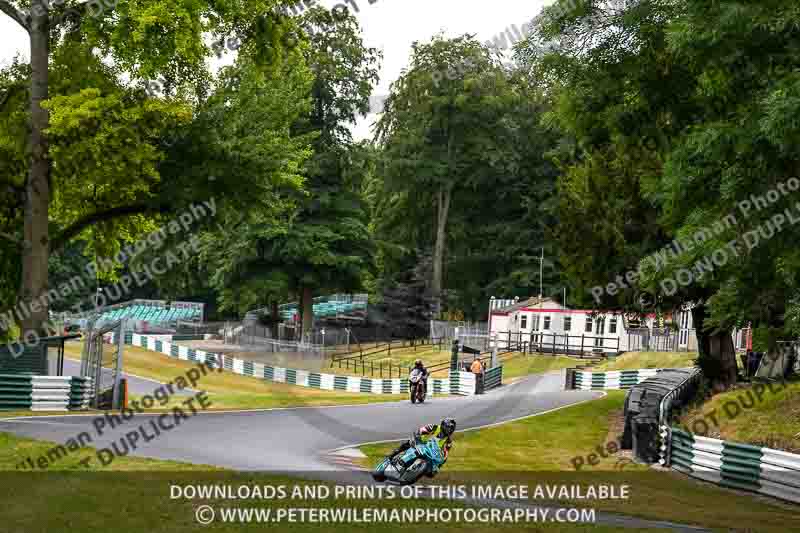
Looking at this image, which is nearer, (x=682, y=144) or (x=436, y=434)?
(x=436, y=434)

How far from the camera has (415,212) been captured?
7500 cm

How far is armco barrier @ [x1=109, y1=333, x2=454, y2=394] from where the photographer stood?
142ft

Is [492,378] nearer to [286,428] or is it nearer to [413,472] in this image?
[286,428]

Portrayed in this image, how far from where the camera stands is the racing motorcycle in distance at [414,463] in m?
13.7

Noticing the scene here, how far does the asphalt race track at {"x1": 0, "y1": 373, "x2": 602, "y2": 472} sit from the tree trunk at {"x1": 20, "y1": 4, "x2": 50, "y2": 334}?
12.9 feet

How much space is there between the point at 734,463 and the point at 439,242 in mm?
54142

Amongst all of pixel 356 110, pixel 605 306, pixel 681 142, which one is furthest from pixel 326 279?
pixel 681 142

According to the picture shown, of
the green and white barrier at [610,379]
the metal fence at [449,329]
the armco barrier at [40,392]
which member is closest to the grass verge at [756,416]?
the green and white barrier at [610,379]

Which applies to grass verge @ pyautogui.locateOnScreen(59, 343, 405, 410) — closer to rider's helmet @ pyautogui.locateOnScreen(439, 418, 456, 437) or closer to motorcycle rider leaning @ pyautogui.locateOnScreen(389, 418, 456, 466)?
motorcycle rider leaning @ pyautogui.locateOnScreen(389, 418, 456, 466)

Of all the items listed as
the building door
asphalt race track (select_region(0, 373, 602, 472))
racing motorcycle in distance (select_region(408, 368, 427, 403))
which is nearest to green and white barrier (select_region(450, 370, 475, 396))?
asphalt race track (select_region(0, 373, 602, 472))

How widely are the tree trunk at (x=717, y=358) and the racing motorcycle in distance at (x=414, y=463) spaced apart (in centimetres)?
1618

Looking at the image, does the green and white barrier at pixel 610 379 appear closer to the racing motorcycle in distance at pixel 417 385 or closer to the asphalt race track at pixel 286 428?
the asphalt race track at pixel 286 428

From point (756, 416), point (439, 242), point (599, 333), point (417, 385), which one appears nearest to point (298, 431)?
point (417, 385)

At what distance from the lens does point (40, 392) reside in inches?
860
